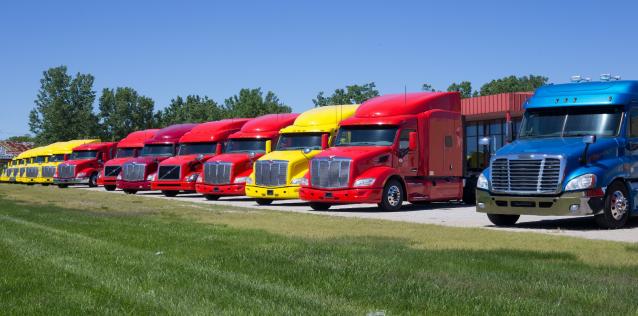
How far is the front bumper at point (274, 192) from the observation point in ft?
80.5

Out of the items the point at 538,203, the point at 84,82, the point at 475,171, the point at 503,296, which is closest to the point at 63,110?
the point at 84,82

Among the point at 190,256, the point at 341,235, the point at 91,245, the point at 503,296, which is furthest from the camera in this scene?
the point at 341,235

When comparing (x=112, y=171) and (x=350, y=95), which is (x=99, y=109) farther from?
(x=112, y=171)

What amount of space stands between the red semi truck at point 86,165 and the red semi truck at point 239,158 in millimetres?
17623

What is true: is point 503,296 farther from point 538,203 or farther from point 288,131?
point 288,131

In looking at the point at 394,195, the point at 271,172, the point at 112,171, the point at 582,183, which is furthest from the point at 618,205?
the point at 112,171

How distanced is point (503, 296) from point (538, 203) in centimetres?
839

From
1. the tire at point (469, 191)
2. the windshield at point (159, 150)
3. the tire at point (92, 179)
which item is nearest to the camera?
the tire at point (469, 191)

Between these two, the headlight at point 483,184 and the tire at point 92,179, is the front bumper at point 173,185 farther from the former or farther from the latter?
the headlight at point 483,184

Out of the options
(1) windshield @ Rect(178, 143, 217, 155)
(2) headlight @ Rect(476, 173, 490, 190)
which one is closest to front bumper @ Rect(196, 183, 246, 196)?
(1) windshield @ Rect(178, 143, 217, 155)

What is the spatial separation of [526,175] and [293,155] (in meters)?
10.7

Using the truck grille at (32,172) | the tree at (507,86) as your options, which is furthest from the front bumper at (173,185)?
the tree at (507,86)

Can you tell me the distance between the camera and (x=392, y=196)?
22016 mm

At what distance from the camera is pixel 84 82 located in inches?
4537
